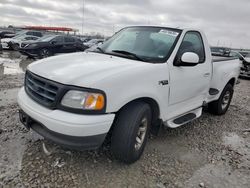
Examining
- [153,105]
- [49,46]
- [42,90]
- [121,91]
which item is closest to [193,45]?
[153,105]

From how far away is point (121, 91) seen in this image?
2768 millimetres

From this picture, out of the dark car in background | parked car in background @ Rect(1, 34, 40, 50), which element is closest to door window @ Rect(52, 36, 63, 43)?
the dark car in background

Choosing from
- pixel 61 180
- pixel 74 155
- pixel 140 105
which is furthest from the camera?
pixel 74 155

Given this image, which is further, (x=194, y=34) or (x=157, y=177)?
(x=194, y=34)

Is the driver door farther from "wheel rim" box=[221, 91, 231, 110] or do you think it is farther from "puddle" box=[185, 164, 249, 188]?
"wheel rim" box=[221, 91, 231, 110]

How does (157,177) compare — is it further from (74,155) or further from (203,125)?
(203,125)

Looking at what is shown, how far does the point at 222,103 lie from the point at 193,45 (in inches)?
86.6

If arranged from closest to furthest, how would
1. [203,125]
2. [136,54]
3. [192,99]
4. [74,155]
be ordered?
[74,155], [136,54], [192,99], [203,125]

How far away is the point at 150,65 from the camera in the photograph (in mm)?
3193

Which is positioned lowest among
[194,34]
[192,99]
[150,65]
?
[192,99]

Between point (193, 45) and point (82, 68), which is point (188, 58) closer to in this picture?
point (193, 45)

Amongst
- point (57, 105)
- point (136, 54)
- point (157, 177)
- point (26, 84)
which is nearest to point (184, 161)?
point (157, 177)

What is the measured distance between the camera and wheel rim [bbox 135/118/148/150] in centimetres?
323

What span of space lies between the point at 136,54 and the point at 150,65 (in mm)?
478
